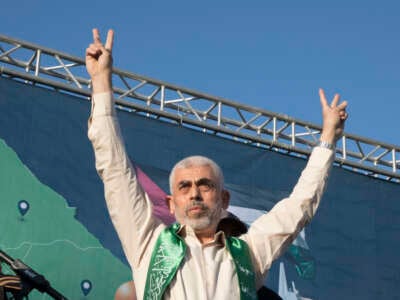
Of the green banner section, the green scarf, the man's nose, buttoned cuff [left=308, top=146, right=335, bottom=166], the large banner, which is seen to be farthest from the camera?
the large banner

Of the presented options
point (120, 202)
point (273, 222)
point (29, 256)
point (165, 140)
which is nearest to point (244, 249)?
point (273, 222)

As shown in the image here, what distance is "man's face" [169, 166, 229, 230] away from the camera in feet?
6.90

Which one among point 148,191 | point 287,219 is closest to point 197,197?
point 287,219

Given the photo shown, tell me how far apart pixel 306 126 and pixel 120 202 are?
220 inches

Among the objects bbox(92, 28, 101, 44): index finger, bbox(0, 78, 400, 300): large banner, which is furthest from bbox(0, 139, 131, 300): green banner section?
bbox(92, 28, 101, 44): index finger

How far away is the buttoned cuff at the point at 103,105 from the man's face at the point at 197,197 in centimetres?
23

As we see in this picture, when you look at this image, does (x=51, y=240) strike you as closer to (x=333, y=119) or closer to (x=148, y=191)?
(x=148, y=191)

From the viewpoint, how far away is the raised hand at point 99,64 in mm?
2135

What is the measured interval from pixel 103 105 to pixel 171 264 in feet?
1.38

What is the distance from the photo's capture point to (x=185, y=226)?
2.13m

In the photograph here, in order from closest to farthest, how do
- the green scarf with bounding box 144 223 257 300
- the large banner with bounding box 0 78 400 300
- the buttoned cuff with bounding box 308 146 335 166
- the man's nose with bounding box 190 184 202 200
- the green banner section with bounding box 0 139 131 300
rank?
the green scarf with bounding box 144 223 257 300
the man's nose with bounding box 190 184 202 200
the buttoned cuff with bounding box 308 146 335 166
the green banner section with bounding box 0 139 131 300
the large banner with bounding box 0 78 400 300

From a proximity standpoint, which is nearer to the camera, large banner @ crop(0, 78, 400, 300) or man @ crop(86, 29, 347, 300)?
man @ crop(86, 29, 347, 300)

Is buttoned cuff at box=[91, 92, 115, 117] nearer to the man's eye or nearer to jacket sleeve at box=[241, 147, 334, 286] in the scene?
the man's eye

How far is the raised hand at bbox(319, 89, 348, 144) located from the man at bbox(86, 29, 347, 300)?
104 millimetres
